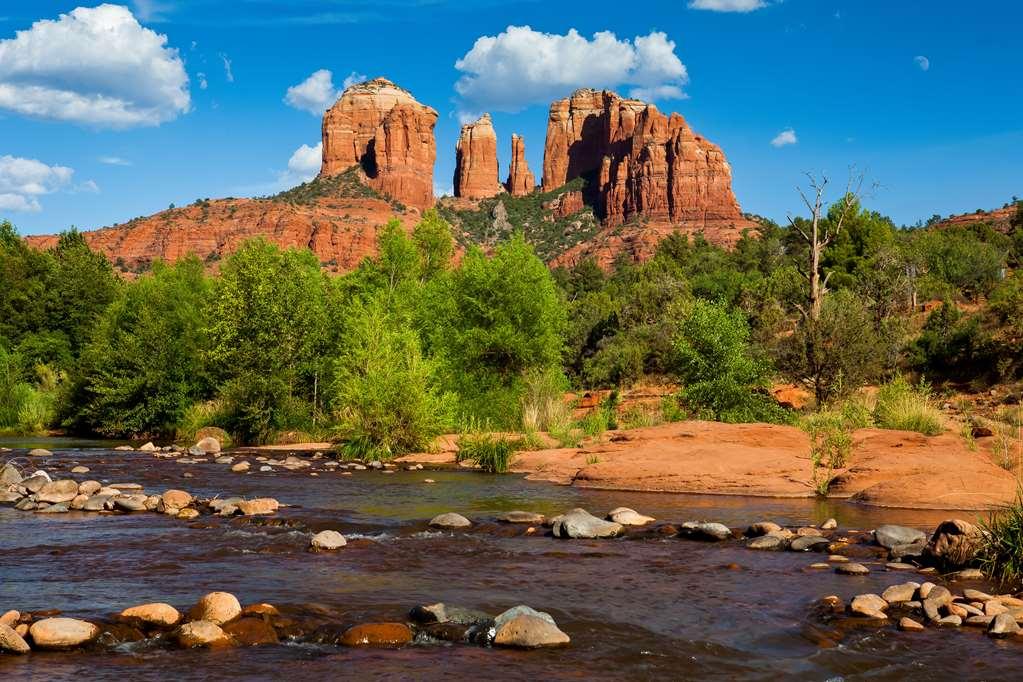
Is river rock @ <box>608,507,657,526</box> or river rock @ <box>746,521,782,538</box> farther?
river rock @ <box>608,507,657,526</box>

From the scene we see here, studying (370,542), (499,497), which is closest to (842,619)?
(370,542)

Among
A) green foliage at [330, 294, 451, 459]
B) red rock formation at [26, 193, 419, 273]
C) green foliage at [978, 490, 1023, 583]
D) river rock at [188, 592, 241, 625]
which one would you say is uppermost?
red rock formation at [26, 193, 419, 273]

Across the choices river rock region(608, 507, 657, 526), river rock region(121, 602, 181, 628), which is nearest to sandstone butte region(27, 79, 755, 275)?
river rock region(608, 507, 657, 526)

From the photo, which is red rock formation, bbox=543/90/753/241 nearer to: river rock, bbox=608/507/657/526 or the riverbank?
the riverbank

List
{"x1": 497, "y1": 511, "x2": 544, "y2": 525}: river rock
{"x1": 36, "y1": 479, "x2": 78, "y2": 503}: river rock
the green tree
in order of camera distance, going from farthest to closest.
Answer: the green tree
{"x1": 36, "y1": 479, "x2": 78, "y2": 503}: river rock
{"x1": 497, "y1": 511, "x2": 544, "y2": 525}: river rock

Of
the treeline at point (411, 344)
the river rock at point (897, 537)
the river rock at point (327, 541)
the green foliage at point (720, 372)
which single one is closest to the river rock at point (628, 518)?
the river rock at point (897, 537)

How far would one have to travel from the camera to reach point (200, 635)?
766cm

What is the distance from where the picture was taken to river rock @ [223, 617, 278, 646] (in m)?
7.80

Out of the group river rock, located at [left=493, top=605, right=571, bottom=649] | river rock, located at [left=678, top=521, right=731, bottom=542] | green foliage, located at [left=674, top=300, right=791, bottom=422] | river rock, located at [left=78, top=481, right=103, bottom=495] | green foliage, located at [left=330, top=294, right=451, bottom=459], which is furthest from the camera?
green foliage, located at [left=330, top=294, right=451, bottom=459]

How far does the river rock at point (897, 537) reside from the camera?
38.1 ft

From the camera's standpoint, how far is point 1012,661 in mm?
7266

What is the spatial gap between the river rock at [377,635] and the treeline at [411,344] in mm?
15888

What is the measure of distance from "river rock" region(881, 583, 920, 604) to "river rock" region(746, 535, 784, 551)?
292cm

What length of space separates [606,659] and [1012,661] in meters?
3.67
